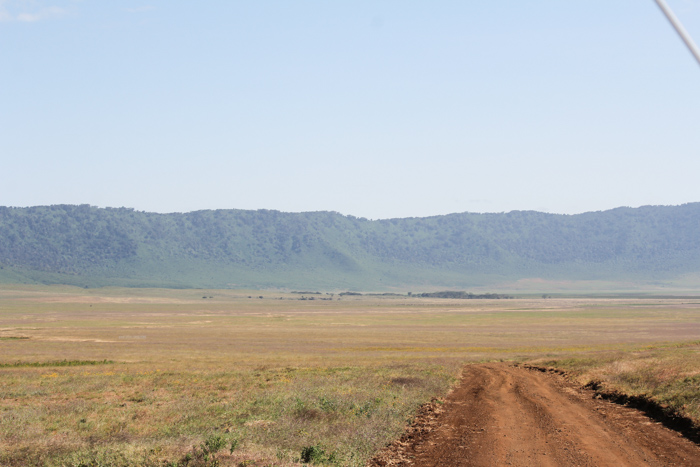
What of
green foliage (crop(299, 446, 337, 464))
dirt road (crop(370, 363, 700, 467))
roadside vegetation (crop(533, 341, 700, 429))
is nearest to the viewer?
green foliage (crop(299, 446, 337, 464))

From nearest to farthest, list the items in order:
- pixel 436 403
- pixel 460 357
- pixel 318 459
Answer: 1. pixel 318 459
2. pixel 436 403
3. pixel 460 357

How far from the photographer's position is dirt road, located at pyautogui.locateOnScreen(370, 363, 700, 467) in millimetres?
14062

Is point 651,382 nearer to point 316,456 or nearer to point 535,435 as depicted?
point 535,435

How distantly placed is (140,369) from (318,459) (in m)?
26.1

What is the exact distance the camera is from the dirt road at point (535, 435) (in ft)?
46.1

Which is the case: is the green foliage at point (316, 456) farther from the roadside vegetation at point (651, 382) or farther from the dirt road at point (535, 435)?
the roadside vegetation at point (651, 382)

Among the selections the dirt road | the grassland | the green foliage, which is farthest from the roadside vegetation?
the green foliage

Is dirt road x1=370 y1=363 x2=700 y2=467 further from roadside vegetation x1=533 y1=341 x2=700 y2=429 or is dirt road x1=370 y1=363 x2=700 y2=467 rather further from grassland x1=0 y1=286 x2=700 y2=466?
grassland x1=0 y1=286 x2=700 y2=466

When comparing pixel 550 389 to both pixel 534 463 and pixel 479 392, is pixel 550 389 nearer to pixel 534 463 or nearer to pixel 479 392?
pixel 479 392

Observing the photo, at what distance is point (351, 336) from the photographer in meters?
71.4

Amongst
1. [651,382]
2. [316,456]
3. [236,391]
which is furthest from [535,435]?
[236,391]

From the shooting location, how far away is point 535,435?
54.2 ft

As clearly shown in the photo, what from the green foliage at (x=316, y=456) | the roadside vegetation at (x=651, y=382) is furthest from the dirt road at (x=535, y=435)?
the green foliage at (x=316, y=456)

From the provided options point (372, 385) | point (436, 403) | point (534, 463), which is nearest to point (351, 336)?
→ point (372, 385)
